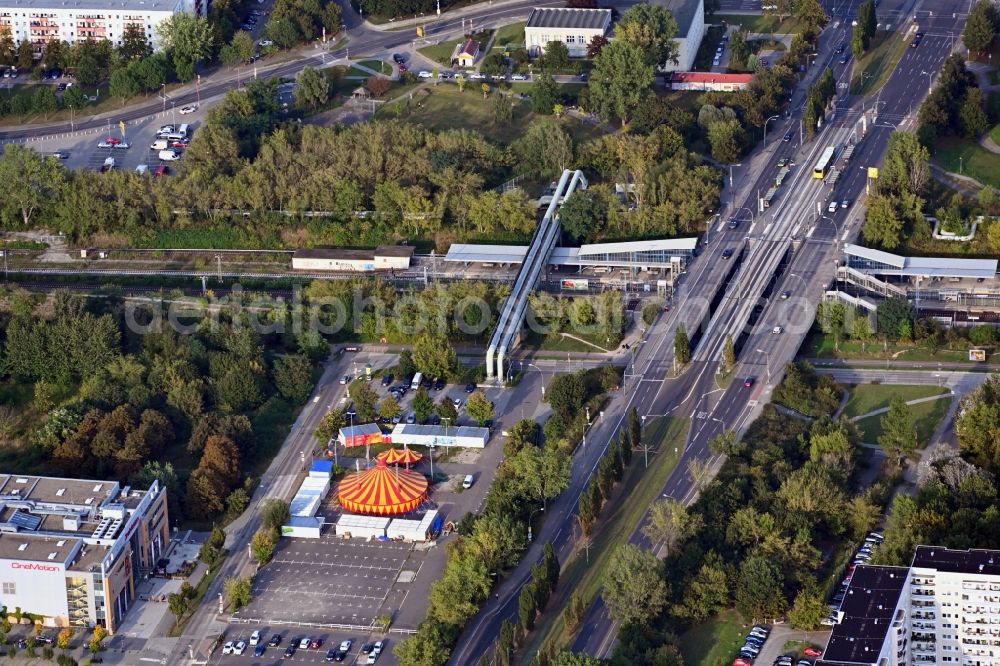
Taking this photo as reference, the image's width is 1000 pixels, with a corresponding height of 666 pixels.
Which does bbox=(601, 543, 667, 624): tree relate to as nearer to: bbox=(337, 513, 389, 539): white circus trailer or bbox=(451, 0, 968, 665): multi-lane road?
bbox=(451, 0, 968, 665): multi-lane road

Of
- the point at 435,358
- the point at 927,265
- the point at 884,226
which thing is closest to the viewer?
the point at 435,358

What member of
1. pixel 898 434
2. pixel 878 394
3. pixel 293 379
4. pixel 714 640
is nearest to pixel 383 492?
pixel 293 379

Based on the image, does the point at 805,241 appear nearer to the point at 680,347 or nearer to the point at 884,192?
the point at 884,192

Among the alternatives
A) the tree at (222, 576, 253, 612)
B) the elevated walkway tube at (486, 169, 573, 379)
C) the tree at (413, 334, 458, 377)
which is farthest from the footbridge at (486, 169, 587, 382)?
the tree at (222, 576, 253, 612)

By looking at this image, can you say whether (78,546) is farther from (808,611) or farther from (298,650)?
(808,611)

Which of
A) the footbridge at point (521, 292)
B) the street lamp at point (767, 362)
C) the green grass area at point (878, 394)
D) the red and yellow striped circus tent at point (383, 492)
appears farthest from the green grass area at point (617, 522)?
the footbridge at point (521, 292)

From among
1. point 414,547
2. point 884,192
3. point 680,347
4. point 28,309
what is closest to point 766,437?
point 680,347
